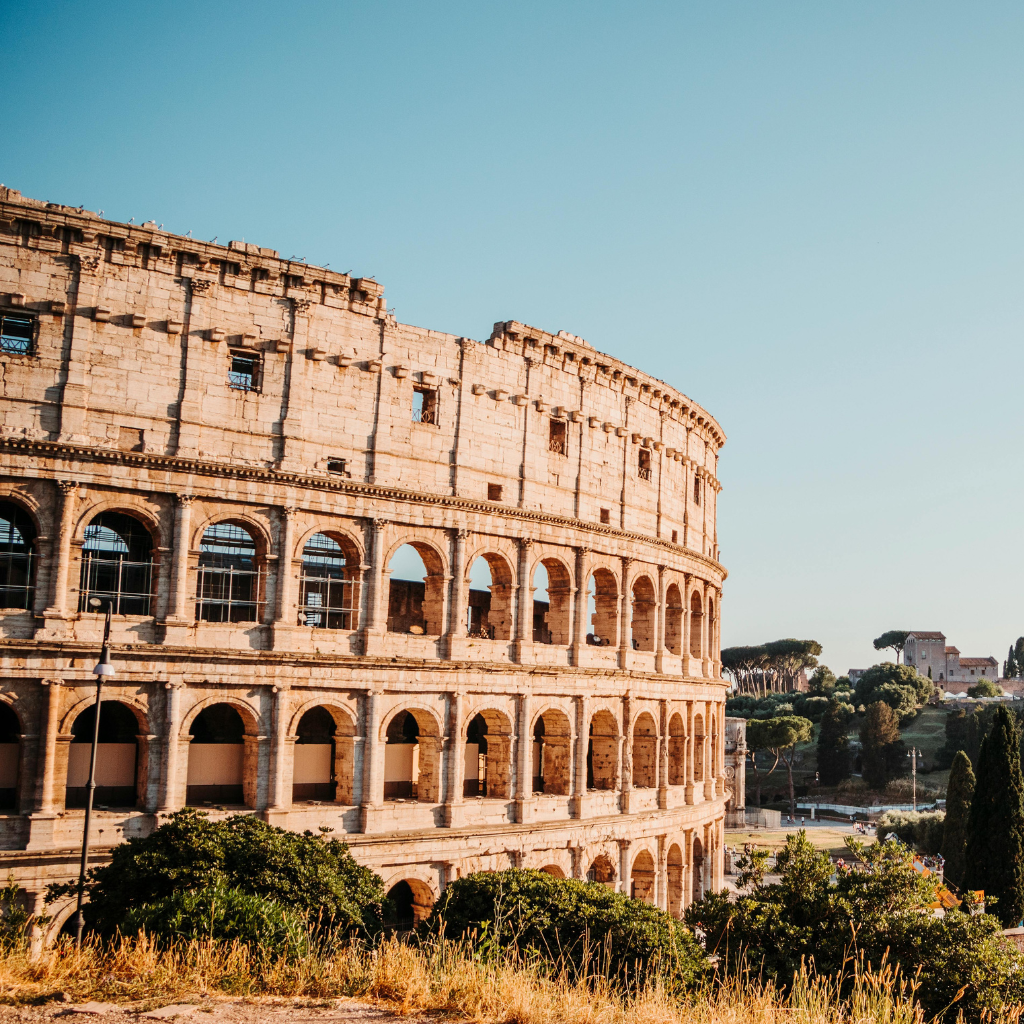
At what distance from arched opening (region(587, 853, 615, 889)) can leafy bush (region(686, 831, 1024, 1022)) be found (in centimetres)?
1188

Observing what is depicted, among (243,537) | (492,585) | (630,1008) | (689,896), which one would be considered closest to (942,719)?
(689,896)

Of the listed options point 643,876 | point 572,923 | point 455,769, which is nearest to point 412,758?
point 455,769

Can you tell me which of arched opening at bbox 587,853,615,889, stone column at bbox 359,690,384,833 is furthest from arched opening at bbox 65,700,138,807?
arched opening at bbox 587,853,615,889

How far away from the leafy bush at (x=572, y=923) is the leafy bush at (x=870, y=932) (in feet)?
3.02

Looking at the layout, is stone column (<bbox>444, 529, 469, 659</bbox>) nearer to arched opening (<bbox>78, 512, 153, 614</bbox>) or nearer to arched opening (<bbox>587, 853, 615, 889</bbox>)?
arched opening (<bbox>78, 512, 153, 614</bbox>)

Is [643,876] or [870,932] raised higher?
[870,932]

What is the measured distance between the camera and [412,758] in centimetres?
2758

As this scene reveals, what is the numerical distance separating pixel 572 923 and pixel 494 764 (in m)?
10.8

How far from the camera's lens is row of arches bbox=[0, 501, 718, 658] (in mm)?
23016

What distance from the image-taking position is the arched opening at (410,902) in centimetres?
2525

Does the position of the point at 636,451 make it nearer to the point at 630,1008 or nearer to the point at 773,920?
the point at 773,920

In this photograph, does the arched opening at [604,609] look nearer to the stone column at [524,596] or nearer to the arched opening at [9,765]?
the stone column at [524,596]

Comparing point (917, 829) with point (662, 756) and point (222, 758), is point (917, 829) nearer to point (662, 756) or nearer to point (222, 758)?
point (662, 756)

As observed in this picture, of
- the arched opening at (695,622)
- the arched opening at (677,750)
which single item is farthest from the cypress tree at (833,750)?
the arched opening at (677,750)
